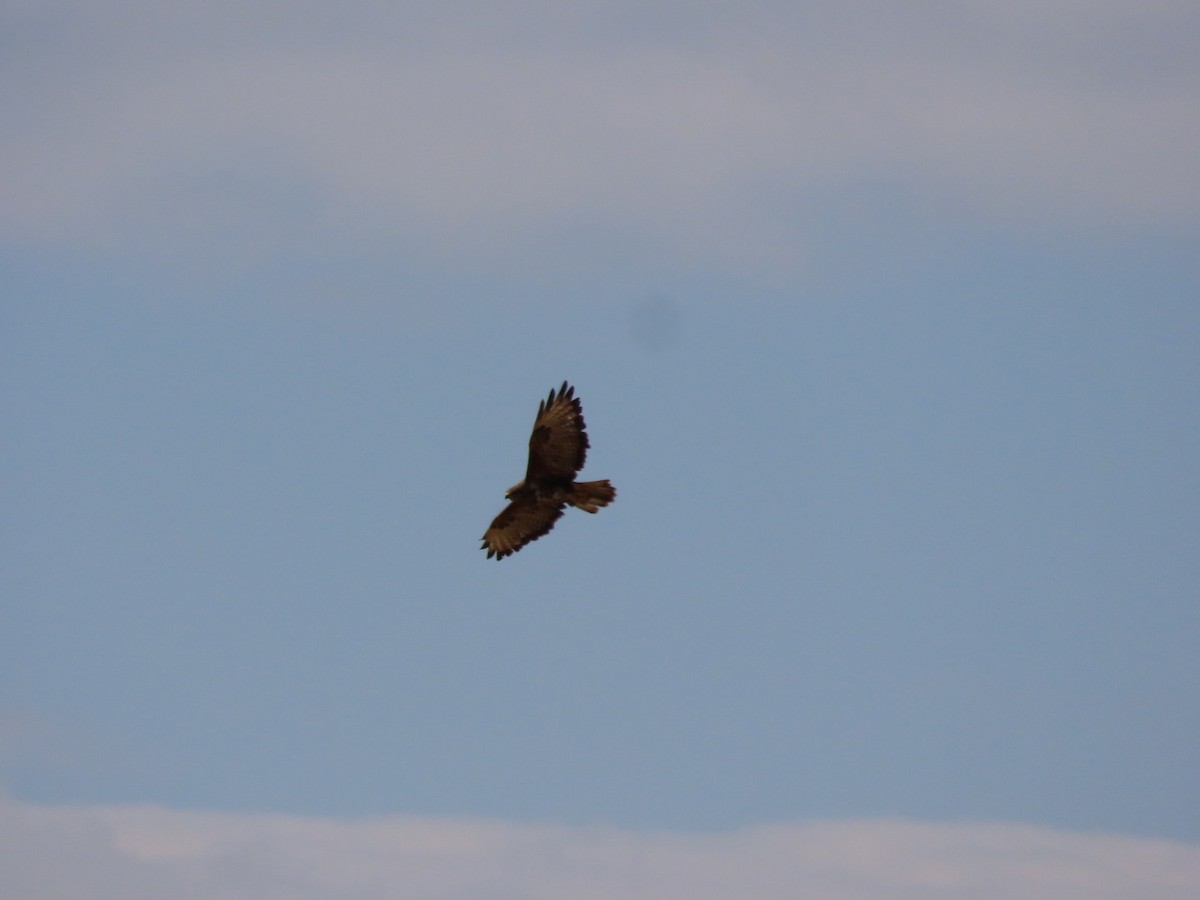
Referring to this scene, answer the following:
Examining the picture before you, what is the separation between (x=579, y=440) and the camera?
159 feet

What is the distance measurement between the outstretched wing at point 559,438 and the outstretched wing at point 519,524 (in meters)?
0.96

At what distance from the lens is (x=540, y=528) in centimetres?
4984

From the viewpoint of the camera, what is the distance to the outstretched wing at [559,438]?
48188 mm

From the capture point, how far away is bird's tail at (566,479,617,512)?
159 feet

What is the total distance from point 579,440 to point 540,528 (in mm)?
2587

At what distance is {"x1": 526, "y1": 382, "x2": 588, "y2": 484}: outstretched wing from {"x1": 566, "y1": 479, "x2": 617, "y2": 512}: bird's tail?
0.37m

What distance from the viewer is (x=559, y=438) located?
48.3m

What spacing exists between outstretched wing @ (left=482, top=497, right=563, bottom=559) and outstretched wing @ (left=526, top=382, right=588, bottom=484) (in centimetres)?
96

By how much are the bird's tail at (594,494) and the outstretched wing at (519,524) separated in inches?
26.8

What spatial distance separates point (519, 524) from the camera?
49906 mm

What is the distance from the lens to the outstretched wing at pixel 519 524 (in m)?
49.3

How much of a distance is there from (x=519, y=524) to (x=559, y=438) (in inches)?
103

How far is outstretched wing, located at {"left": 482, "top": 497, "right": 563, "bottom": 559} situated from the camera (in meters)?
49.3
